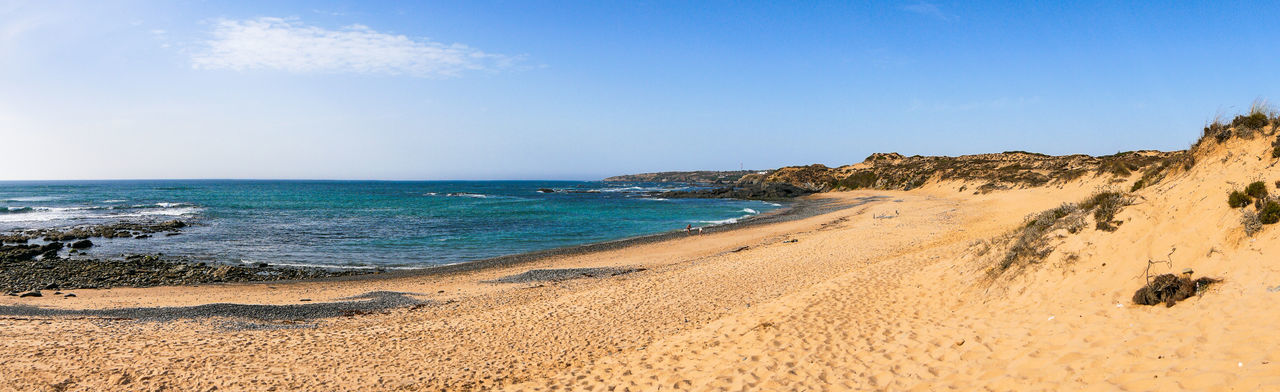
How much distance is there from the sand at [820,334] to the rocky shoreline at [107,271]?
4244mm

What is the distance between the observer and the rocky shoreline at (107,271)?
18797mm

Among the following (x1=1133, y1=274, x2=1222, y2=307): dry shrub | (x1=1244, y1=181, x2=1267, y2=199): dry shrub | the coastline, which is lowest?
the coastline

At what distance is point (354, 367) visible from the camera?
9.09m

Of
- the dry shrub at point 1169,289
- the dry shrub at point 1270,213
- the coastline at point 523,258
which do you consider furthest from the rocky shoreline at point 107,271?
the dry shrub at point 1270,213

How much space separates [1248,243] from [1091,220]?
3076 millimetres

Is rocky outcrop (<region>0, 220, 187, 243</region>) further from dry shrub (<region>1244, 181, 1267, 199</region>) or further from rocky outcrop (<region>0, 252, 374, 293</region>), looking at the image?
dry shrub (<region>1244, 181, 1267, 199</region>)

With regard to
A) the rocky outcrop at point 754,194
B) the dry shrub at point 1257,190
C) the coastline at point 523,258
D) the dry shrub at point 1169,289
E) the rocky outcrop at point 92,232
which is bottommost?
the coastline at point 523,258

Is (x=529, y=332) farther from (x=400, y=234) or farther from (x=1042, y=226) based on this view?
(x=400, y=234)

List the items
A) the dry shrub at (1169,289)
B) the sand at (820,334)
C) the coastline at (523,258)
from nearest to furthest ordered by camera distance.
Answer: the sand at (820,334)
the dry shrub at (1169,289)
the coastline at (523,258)

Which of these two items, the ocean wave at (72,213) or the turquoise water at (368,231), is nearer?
the turquoise water at (368,231)

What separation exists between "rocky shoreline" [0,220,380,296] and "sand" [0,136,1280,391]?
4.24 m

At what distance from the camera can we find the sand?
257 inches

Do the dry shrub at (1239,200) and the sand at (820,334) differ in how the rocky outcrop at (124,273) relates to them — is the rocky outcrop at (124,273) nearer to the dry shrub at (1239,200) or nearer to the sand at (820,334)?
the sand at (820,334)

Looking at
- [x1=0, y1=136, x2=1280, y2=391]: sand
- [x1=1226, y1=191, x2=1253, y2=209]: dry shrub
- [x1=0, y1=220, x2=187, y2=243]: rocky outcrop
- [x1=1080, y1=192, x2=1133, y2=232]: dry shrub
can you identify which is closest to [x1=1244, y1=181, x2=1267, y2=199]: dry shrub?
[x1=1226, y1=191, x2=1253, y2=209]: dry shrub
